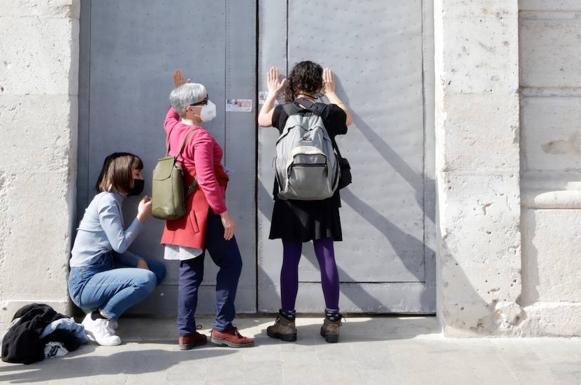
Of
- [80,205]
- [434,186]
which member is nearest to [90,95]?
[80,205]

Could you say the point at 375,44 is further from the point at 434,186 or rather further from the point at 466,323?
the point at 466,323

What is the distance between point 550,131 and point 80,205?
323cm

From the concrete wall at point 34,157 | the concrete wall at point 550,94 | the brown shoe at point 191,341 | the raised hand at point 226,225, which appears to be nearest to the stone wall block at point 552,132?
the concrete wall at point 550,94

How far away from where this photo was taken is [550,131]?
515 centimetres

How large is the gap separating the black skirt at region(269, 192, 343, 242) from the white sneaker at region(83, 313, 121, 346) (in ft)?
3.97

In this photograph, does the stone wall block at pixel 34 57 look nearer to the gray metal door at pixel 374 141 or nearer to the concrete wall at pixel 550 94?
the gray metal door at pixel 374 141

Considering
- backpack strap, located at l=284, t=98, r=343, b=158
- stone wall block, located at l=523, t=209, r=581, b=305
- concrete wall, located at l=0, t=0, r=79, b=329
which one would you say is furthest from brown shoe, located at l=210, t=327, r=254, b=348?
stone wall block, located at l=523, t=209, r=581, b=305

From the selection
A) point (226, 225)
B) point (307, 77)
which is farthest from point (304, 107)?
point (226, 225)

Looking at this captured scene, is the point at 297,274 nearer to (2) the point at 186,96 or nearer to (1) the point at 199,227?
(1) the point at 199,227

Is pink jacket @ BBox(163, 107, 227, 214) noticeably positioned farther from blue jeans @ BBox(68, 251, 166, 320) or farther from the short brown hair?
blue jeans @ BBox(68, 251, 166, 320)

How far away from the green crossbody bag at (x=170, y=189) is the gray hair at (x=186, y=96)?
0.21m

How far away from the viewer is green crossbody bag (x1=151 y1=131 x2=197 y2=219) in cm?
461

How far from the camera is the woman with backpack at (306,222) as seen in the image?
479 centimetres

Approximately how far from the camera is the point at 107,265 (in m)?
5.01
